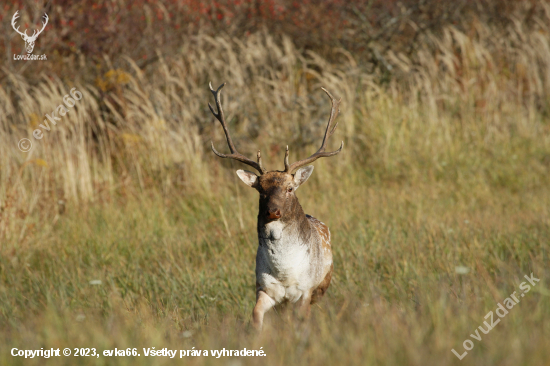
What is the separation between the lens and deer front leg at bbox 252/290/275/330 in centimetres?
376

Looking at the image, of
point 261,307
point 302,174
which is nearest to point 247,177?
point 302,174

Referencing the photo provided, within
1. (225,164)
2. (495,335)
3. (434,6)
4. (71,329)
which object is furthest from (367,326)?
(434,6)

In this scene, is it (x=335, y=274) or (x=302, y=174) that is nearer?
(x=302, y=174)

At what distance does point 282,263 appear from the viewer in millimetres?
3914

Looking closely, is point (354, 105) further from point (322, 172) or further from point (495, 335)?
point (495, 335)

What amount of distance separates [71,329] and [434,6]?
35.9 feet

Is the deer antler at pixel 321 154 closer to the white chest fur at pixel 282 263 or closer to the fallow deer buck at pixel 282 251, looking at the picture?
the fallow deer buck at pixel 282 251

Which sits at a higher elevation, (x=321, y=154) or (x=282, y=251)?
(x=321, y=154)

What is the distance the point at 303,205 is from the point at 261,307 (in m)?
3.18

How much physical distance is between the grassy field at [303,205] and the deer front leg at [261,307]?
0.14m

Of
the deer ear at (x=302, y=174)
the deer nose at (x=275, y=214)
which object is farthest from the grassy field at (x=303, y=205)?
the deer ear at (x=302, y=174)

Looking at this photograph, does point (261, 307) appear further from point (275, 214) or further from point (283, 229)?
point (275, 214)

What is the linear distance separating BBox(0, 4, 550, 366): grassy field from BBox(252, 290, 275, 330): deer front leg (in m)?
0.14

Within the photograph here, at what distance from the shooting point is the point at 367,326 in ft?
9.45
